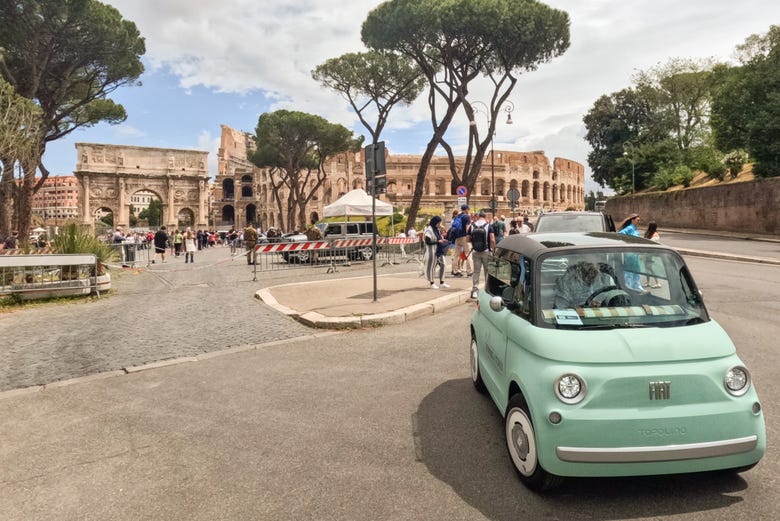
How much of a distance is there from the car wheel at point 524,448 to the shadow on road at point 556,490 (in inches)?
3.2

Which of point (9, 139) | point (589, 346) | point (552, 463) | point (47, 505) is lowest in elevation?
point (47, 505)

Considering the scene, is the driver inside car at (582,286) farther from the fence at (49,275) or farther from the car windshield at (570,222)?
the fence at (49,275)

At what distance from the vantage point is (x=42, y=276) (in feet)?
32.4

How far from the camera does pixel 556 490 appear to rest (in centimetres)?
259

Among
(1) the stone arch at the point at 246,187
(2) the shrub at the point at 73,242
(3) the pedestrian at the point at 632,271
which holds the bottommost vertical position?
(3) the pedestrian at the point at 632,271

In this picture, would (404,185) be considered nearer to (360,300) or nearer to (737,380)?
(360,300)

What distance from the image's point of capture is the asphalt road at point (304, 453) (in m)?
2.50

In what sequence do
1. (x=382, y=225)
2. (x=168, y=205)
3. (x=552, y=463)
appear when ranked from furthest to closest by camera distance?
(x=168, y=205) → (x=382, y=225) → (x=552, y=463)

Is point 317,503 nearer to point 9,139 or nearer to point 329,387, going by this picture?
point 329,387


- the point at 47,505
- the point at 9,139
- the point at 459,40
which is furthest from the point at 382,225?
the point at 47,505

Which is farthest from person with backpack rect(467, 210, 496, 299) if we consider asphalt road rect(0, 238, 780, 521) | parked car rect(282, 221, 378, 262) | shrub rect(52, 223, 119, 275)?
shrub rect(52, 223, 119, 275)

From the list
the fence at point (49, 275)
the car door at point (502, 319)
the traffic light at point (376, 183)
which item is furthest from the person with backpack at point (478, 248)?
the fence at point (49, 275)

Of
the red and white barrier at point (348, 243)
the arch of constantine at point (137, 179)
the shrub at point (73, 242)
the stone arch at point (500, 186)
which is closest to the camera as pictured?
the shrub at point (73, 242)

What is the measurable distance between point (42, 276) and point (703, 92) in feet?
167
